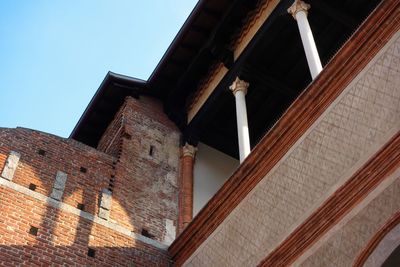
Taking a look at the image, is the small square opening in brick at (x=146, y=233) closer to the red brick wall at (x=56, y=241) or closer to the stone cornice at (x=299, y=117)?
the red brick wall at (x=56, y=241)

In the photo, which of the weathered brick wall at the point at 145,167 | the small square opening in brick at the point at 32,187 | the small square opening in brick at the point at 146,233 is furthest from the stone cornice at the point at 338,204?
the small square opening in brick at the point at 32,187

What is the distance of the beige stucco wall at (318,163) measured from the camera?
7109 mm

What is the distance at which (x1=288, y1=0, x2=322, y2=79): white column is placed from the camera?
9.30m

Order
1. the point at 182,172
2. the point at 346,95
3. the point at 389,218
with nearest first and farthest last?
1. the point at 389,218
2. the point at 346,95
3. the point at 182,172

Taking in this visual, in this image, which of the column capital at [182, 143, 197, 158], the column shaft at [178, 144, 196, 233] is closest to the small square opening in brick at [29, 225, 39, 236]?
the column shaft at [178, 144, 196, 233]

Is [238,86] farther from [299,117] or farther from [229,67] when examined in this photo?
[299,117]

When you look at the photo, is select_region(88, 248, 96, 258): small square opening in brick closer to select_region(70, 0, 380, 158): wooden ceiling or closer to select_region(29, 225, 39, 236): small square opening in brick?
select_region(29, 225, 39, 236): small square opening in brick

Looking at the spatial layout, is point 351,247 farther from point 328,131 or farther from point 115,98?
point 115,98

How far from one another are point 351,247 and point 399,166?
3.37 feet

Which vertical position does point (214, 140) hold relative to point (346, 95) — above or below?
above

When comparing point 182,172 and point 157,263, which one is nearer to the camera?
point 157,263

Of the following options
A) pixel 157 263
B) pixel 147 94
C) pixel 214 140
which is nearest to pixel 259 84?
pixel 214 140

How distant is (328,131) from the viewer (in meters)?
7.74

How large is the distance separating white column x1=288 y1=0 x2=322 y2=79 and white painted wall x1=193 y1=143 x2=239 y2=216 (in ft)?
12.5
